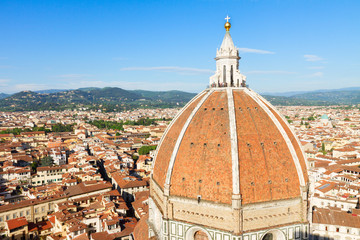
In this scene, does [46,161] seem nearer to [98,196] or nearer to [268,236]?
[98,196]

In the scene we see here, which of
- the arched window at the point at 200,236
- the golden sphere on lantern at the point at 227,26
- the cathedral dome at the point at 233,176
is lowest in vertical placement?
the arched window at the point at 200,236

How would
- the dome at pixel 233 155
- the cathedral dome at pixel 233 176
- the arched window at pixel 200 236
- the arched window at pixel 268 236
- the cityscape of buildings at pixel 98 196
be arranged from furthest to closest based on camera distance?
the cityscape of buildings at pixel 98 196, the arched window at pixel 200 236, the arched window at pixel 268 236, the dome at pixel 233 155, the cathedral dome at pixel 233 176

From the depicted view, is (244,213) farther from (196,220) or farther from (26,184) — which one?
(26,184)

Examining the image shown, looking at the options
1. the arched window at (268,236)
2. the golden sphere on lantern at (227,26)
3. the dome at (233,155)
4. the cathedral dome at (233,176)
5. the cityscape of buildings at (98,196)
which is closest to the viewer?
the cathedral dome at (233,176)

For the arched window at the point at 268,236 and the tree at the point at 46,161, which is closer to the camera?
the arched window at the point at 268,236

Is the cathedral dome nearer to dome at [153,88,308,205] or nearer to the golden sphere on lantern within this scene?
dome at [153,88,308,205]

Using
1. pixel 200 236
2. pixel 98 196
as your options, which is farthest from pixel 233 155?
pixel 98 196

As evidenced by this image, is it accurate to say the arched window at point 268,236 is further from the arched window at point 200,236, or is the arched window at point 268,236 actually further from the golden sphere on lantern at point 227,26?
the golden sphere on lantern at point 227,26

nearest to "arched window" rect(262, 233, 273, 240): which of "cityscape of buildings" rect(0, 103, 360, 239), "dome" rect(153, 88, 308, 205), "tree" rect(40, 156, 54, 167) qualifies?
"dome" rect(153, 88, 308, 205)

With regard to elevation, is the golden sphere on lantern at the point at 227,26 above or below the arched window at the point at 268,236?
above

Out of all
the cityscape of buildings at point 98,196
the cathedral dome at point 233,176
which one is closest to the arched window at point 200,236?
the cathedral dome at point 233,176
